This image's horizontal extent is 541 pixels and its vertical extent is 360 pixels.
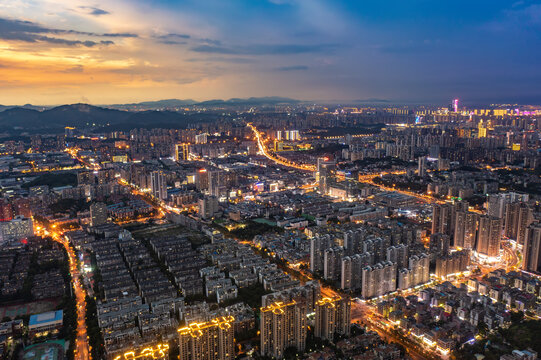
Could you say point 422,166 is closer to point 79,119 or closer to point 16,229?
point 16,229

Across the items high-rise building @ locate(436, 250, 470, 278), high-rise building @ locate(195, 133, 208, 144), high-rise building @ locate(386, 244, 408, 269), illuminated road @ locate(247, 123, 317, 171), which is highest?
high-rise building @ locate(195, 133, 208, 144)

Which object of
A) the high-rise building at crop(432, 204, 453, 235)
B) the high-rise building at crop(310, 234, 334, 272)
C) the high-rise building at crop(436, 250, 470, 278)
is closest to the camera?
the high-rise building at crop(436, 250, 470, 278)

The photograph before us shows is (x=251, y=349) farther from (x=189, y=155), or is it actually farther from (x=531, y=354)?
(x=189, y=155)

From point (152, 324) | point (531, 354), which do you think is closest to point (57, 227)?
point (152, 324)

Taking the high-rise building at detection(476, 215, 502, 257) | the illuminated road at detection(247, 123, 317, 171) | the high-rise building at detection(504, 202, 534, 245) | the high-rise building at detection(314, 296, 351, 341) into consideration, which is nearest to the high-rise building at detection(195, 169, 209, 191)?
the illuminated road at detection(247, 123, 317, 171)

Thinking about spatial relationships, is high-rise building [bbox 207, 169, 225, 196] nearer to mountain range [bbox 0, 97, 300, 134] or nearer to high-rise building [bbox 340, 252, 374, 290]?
high-rise building [bbox 340, 252, 374, 290]
